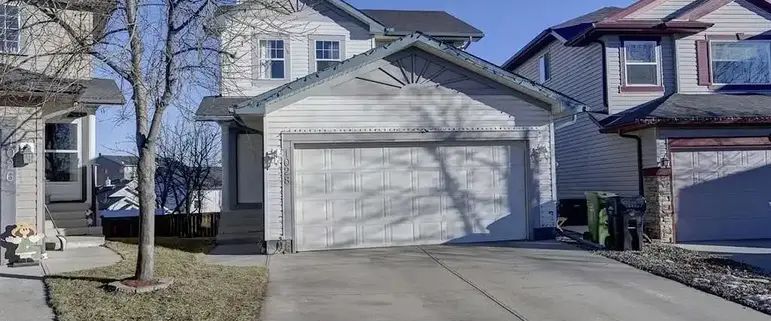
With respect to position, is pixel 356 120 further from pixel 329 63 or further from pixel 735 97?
pixel 735 97

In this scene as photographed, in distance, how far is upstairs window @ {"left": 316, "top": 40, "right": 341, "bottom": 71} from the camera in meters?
16.9

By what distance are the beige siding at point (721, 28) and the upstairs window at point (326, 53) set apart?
9.57 m

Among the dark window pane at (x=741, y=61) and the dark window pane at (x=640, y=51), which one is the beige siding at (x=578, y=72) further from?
the dark window pane at (x=741, y=61)

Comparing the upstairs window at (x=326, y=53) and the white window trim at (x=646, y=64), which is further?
the upstairs window at (x=326, y=53)

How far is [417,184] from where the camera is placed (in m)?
12.3

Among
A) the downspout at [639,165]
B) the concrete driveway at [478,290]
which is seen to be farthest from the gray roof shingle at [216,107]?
the downspout at [639,165]

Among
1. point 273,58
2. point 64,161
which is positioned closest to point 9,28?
point 64,161

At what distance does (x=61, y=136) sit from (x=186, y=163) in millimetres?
9732

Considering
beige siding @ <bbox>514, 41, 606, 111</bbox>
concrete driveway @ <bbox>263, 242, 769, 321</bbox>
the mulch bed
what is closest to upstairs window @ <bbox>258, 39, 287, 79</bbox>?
concrete driveway @ <bbox>263, 242, 769, 321</bbox>

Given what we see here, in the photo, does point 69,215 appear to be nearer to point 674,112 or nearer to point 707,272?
point 707,272

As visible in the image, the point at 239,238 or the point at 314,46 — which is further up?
the point at 314,46

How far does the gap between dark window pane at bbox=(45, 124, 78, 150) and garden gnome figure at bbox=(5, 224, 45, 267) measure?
5.45m

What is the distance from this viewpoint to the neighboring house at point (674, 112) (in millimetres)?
13305

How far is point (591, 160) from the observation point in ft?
57.0
